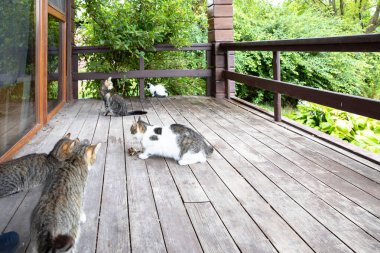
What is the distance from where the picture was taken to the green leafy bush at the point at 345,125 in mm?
3971

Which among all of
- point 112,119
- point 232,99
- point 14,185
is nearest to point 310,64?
point 232,99

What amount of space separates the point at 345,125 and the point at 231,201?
105 inches

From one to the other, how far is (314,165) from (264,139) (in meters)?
0.87

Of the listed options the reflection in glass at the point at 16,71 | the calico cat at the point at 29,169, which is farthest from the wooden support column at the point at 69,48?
the calico cat at the point at 29,169

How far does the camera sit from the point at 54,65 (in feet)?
16.7

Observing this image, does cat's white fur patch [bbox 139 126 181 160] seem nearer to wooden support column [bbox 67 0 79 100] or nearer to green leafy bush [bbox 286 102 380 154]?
green leafy bush [bbox 286 102 380 154]

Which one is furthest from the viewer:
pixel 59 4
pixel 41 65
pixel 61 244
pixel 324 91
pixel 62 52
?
pixel 62 52

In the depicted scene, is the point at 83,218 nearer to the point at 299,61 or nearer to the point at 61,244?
the point at 61,244

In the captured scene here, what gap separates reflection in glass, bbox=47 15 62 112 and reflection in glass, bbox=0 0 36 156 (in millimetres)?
846

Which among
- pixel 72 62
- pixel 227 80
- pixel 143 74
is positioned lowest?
pixel 227 80

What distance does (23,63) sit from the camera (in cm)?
343

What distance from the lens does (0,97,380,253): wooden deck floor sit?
1802 mm

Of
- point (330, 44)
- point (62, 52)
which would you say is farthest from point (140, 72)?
point (330, 44)

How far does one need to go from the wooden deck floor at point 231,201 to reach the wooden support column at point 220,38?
9.73ft
